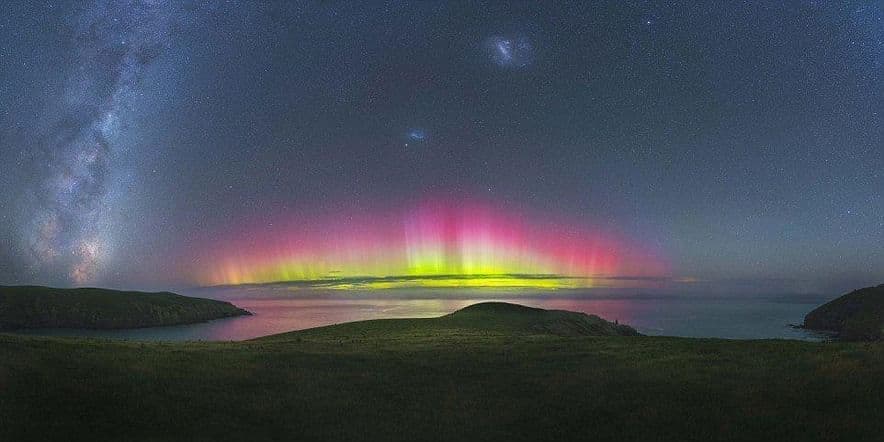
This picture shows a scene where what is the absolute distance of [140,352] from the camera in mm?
33750

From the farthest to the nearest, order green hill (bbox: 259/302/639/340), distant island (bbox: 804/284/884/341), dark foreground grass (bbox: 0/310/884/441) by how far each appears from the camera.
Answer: distant island (bbox: 804/284/884/341)
green hill (bbox: 259/302/639/340)
dark foreground grass (bbox: 0/310/884/441)

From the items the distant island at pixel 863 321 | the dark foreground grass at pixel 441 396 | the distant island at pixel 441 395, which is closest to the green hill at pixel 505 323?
the distant island at pixel 441 395

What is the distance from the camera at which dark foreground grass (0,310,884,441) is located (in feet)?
66.0

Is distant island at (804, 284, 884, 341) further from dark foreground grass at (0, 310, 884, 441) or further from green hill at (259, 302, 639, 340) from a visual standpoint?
dark foreground grass at (0, 310, 884, 441)

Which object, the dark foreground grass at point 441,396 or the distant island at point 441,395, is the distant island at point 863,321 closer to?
the distant island at point 441,395

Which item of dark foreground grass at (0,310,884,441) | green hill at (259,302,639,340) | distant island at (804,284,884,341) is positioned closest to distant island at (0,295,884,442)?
dark foreground grass at (0,310,884,441)

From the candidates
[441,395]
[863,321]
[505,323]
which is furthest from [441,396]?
[863,321]

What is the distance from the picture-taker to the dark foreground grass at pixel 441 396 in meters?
20.1

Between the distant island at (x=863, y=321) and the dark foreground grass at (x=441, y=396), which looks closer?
the dark foreground grass at (x=441, y=396)

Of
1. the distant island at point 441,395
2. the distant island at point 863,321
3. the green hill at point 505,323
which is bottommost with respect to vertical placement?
the distant island at point 863,321

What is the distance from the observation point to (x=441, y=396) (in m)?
25.2

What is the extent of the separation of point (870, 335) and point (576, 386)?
7103 inches

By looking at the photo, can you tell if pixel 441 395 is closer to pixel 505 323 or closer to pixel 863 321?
pixel 505 323

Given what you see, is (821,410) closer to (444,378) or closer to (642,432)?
(642,432)
